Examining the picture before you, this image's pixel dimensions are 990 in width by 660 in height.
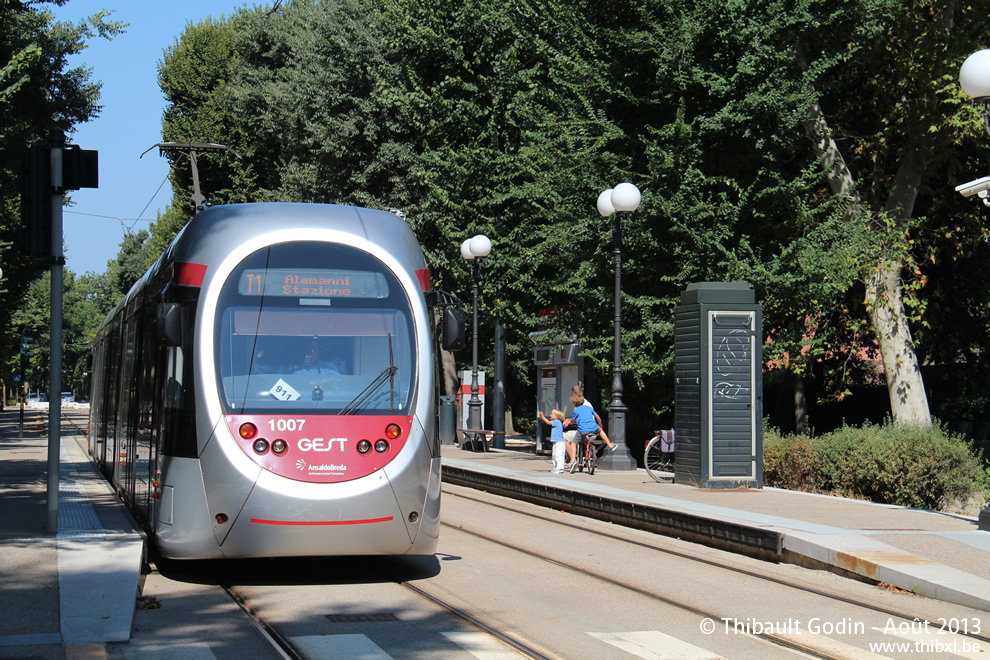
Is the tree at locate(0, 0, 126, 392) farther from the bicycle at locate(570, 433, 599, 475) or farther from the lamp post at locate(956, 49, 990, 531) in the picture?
the lamp post at locate(956, 49, 990, 531)

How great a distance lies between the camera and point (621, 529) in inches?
531

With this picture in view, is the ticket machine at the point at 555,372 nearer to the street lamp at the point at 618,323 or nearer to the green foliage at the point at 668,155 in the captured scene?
the green foliage at the point at 668,155

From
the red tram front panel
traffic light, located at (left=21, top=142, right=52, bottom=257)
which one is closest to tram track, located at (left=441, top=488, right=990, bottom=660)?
the red tram front panel

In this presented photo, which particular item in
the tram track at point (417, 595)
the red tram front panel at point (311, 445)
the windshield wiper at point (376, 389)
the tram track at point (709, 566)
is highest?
the windshield wiper at point (376, 389)

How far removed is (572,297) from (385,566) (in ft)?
46.3

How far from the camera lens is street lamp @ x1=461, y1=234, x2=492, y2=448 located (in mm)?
26625

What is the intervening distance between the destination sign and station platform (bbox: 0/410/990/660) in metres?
2.34

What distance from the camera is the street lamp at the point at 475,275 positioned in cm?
2662

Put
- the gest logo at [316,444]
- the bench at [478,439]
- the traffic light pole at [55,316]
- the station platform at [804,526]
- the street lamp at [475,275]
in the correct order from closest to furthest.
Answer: the gest logo at [316,444] → the station platform at [804,526] → the traffic light pole at [55,316] → the street lamp at [475,275] → the bench at [478,439]

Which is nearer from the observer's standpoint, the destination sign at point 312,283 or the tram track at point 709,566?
the tram track at point 709,566

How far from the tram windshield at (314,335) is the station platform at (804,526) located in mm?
4178

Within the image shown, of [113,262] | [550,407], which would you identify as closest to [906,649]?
[550,407]

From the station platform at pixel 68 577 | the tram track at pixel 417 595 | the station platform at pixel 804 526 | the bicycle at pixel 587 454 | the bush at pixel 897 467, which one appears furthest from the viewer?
the bicycle at pixel 587 454

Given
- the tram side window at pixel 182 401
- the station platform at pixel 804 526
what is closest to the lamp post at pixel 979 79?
the station platform at pixel 804 526
